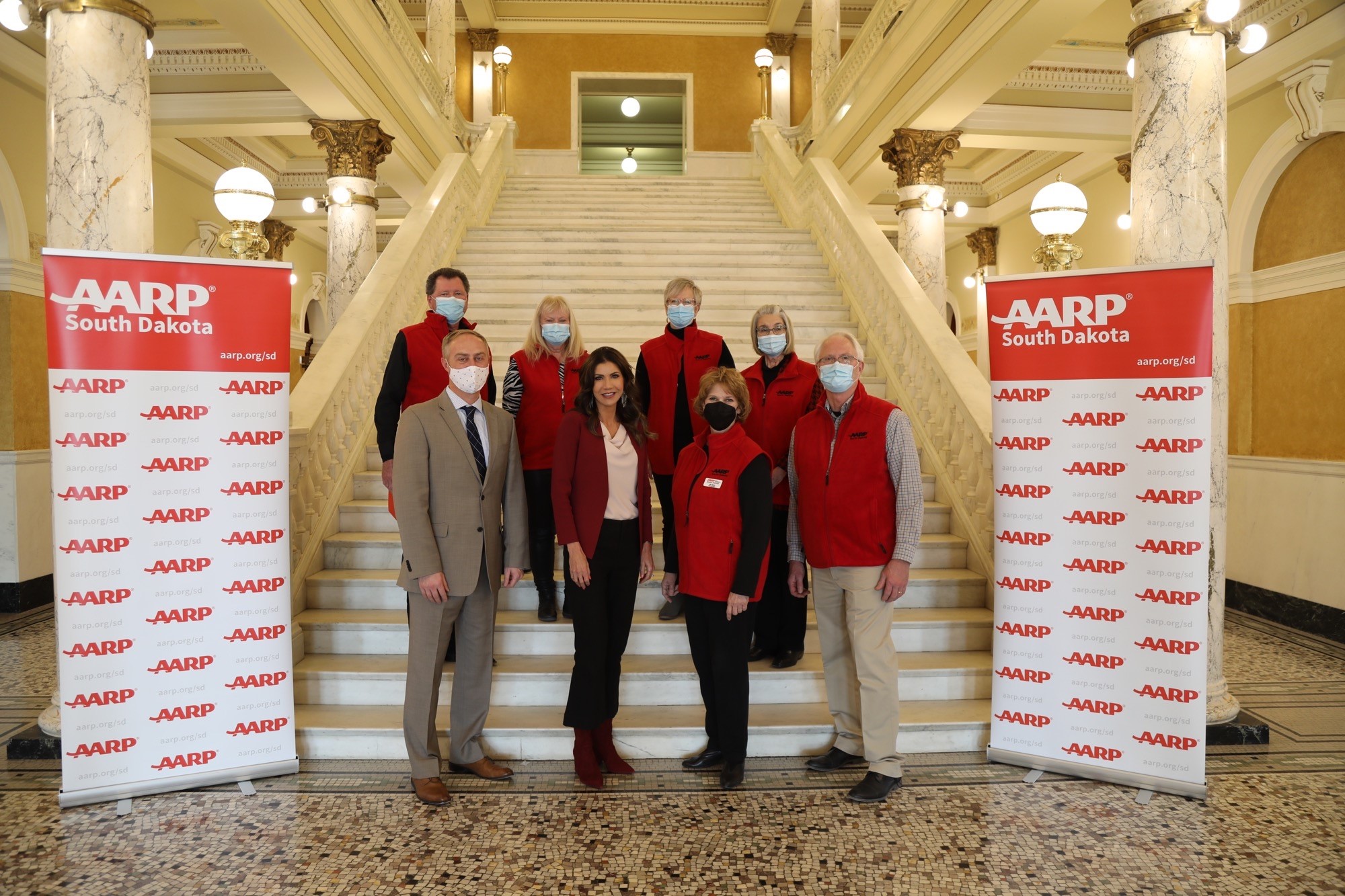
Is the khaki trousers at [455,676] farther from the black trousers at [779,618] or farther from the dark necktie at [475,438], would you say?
the black trousers at [779,618]

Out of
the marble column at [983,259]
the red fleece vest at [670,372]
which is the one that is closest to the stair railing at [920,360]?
the red fleece vest at [670,372]

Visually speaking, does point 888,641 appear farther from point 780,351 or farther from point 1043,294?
point 1043,294

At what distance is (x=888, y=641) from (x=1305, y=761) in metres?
2.20

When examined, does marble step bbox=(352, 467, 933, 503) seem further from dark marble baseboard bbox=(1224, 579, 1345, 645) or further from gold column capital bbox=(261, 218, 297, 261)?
gold column capital bbox=(261, 218, 297, 261)

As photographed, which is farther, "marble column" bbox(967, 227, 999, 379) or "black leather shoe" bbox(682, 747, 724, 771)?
"marble column" bbox(967, 227, 999, 379)

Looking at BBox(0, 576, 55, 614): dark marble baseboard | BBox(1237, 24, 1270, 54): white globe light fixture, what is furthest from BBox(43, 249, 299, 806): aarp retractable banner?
BBox(1237, 24, 1270, 54): white globe light fixture

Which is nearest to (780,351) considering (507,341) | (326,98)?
(507,341)

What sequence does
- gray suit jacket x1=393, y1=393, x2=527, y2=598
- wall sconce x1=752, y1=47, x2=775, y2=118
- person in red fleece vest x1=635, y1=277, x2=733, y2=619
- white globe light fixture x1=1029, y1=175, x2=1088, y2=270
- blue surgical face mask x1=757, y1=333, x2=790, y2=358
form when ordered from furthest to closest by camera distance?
wall sconce x1=752, y1=47, x2=775, y2=118 < white globe light fixture x1=1029, y1=175, x2=1088, y2=270 < person in red fleece vest x1=635, y1=277, x2=733, y2=619 < blue surgical face mask x1=757, y1=333, x2=790, y2=358 < gray suit jacket x1=393, y1=393, x2=527, y2=598

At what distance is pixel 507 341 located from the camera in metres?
7.49

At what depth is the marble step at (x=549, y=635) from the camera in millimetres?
4410

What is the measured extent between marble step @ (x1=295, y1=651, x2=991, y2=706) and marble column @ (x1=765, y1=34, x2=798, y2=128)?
46.2 feet

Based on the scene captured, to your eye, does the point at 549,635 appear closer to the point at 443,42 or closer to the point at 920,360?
the point at 920,360

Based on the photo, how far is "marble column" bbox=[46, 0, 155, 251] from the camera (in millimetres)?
4004

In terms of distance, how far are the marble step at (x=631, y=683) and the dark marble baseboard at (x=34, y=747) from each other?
3.49 ft
